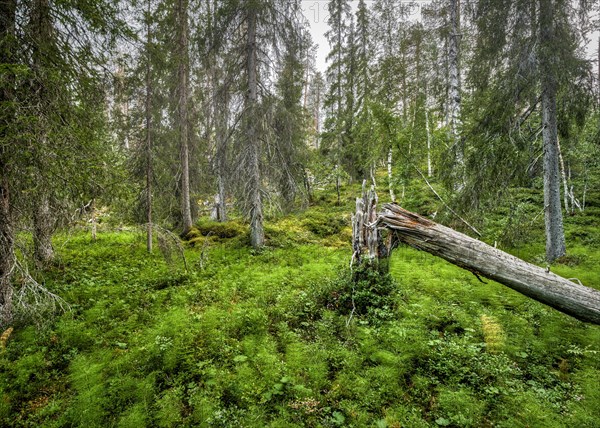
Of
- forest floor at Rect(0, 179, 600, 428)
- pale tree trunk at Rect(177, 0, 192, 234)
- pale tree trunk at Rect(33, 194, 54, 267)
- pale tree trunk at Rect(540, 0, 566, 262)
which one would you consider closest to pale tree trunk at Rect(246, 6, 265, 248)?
pale tree trunk at Rect(177, 0, 192, 234)

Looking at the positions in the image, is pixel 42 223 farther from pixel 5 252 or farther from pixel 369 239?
pixel 369 239

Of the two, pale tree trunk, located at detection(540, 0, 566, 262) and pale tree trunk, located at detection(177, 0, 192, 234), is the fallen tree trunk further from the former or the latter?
pale tree trunk, located at detection(177, 0, 192, 234)

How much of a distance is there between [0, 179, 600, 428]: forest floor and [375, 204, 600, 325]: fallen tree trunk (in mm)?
994

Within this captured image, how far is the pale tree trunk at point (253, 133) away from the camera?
9.57 meters

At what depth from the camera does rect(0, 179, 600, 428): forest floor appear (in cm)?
357

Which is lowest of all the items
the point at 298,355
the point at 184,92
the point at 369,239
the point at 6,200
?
the point at 298,355

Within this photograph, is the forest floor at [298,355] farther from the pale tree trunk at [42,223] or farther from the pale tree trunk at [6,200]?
the pale tree trunk at [42,223]

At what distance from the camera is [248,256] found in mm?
9742

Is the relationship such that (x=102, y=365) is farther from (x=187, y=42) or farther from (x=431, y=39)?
(x=431, y=39)

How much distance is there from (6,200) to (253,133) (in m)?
6.69

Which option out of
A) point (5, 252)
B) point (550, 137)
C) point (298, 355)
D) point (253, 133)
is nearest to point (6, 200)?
point (5, 252)

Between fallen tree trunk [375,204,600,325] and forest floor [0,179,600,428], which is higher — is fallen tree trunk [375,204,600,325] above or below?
above

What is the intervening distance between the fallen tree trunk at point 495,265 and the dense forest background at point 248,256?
100 centimetres

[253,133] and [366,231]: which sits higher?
[253,133]
